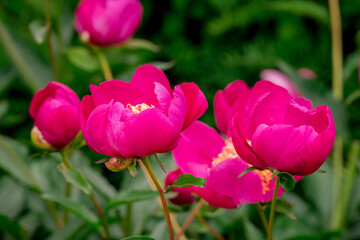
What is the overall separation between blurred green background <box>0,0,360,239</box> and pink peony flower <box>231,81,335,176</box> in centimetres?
41

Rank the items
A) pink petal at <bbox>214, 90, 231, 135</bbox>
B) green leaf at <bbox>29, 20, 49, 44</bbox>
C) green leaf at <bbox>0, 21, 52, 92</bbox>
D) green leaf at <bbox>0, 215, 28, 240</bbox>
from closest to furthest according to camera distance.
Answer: pink petal at <bbox>214, 90, 231, 135</bbox> < green leaf at <bbox>0, 215, 28, 240</bbox> < green leaf at <bbox>29, 20, 49, 44</bbox> < green leaf at <bbox>0, 21, 52, 92</bbox>

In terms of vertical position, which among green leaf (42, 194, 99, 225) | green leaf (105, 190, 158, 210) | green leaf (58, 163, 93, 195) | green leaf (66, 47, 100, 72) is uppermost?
green leaf (58, 163, 93, 195)

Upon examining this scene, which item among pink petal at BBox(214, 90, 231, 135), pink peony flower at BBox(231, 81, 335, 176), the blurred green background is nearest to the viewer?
pink peony flower at BBox(231, 81, 335, 176)

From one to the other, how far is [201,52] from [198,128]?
86cm

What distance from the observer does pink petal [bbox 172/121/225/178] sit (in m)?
0.40

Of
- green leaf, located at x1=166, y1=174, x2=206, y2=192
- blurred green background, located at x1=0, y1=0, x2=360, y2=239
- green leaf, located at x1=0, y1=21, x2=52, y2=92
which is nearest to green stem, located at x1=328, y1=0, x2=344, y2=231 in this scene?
blurred green background, located at x1=0, y1=0, x2=360, y2=239

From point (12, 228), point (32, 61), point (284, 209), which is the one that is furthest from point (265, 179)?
point (32, 61)

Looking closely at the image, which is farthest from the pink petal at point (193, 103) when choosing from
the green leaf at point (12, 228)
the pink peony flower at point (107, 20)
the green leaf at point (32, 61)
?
the green leaf at point (32, 61)

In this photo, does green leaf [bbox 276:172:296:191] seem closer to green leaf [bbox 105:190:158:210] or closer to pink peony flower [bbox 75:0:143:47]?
green leaf [bbox 105:190:158:210]

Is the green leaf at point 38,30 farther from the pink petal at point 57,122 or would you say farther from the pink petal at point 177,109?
the pink petal at point 177,109

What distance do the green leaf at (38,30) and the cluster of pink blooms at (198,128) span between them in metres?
0.21

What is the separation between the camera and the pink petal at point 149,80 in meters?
0.34

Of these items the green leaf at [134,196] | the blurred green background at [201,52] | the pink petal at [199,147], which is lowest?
the blurred green background at [201,52]

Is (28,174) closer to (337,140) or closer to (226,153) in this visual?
(226,153)
